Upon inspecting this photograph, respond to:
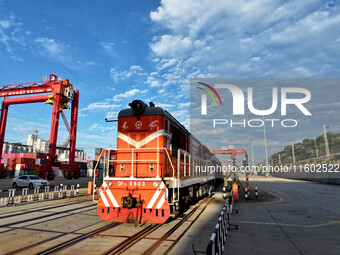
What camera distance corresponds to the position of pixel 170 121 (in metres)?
8.34

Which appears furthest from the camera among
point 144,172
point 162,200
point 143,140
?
point 143,140

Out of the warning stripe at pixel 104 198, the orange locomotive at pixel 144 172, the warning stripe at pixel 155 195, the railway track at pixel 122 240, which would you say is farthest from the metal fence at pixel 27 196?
the warning stripe at pixel 155 195

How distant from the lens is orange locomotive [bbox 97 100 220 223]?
21.2 feet

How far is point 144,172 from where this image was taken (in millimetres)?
7453

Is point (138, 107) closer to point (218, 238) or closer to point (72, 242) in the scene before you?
point (72, 242)

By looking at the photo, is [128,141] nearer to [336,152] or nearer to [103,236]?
[103,236]

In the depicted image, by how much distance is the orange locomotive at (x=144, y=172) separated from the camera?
647cm

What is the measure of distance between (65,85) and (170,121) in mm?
31341

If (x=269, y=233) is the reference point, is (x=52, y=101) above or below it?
above

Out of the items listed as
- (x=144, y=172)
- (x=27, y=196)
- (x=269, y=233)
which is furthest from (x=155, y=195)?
(x=27, y=196)

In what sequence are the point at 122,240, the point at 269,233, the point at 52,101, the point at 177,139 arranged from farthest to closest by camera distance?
the point at 52,101
the point at 177,139
the point at 269,233
the point at 122,240


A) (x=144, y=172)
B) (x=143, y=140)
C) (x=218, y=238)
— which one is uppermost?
(x=143, y=140)

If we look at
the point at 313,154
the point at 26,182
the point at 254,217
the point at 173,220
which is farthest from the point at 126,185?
the point at 313,154

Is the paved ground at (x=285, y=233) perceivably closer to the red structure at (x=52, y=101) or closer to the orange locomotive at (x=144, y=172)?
the orange locomotive at (x=144, y=172)
